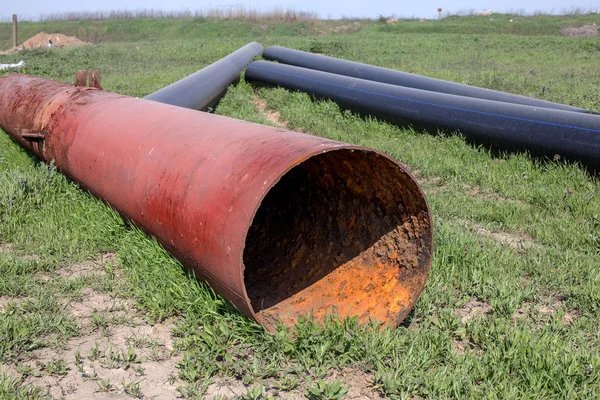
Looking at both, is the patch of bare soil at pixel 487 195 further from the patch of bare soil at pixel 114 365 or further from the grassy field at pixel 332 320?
the patch of bare soil at pixel 114 365

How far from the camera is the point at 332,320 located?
2805 millimetres

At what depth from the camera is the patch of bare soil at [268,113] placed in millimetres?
8396

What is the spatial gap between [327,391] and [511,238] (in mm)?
2423

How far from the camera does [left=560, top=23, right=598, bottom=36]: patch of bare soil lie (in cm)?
3141

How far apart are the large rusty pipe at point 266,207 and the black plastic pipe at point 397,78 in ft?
14.5

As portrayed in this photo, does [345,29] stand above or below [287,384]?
above

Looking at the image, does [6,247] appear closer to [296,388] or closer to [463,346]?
[296,388]

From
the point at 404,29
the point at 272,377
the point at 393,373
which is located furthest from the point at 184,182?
the point at 404,29

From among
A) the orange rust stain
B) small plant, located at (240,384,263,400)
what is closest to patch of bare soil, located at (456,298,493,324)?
the orange rust stain

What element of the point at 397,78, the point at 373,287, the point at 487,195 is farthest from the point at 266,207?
the point at 397,78

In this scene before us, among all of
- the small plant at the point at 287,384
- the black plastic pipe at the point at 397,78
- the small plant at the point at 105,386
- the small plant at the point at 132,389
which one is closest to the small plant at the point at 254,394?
the small plant at the point at 287,384

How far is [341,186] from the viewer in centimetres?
339

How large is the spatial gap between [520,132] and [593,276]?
2598 mm

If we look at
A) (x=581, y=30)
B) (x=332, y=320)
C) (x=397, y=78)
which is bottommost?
(x=332, y=320)
